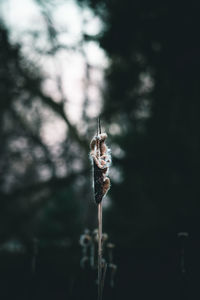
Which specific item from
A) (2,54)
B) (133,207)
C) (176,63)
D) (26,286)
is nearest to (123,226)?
(133,207)

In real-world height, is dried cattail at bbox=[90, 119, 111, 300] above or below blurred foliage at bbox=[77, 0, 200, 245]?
below

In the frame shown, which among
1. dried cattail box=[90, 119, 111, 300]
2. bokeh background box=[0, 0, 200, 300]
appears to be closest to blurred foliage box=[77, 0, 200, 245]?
bokeh background box=[0, 0, 200, 300]

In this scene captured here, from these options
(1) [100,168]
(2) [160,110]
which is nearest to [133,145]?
(2) [160,110]

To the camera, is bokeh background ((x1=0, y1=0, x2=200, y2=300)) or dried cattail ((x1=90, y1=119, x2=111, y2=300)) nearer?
dried cattail ((x1=90, y1=119, x2=111, y2=300))

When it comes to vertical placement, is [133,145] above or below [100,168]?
above

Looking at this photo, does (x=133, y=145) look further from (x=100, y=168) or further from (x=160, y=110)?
(x=100, y=168)

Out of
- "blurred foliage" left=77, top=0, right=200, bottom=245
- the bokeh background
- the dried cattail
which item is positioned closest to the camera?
the dried cattail

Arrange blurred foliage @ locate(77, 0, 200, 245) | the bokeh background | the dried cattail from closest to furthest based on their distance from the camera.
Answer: the dried cattail
the bokeh background
blurred foliage @ locate(77, 0, 200, 245)

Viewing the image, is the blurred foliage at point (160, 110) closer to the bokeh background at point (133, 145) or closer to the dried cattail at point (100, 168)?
the bokeh background at point (133, 145)

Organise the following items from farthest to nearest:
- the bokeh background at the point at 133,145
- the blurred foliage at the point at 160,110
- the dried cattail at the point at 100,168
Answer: the blurred foliage at the point at 160,110 → the bokeh background at the point at 133,145 → the dried cattail at the point at 100,168

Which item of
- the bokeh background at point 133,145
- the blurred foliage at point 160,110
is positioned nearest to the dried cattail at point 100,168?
the bokeh background at point 133,145

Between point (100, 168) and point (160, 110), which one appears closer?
point (100, 168)

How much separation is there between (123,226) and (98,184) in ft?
11.3

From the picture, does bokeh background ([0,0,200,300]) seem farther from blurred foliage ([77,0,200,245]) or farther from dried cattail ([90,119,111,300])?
dried cattail ([90,119,111,300])
